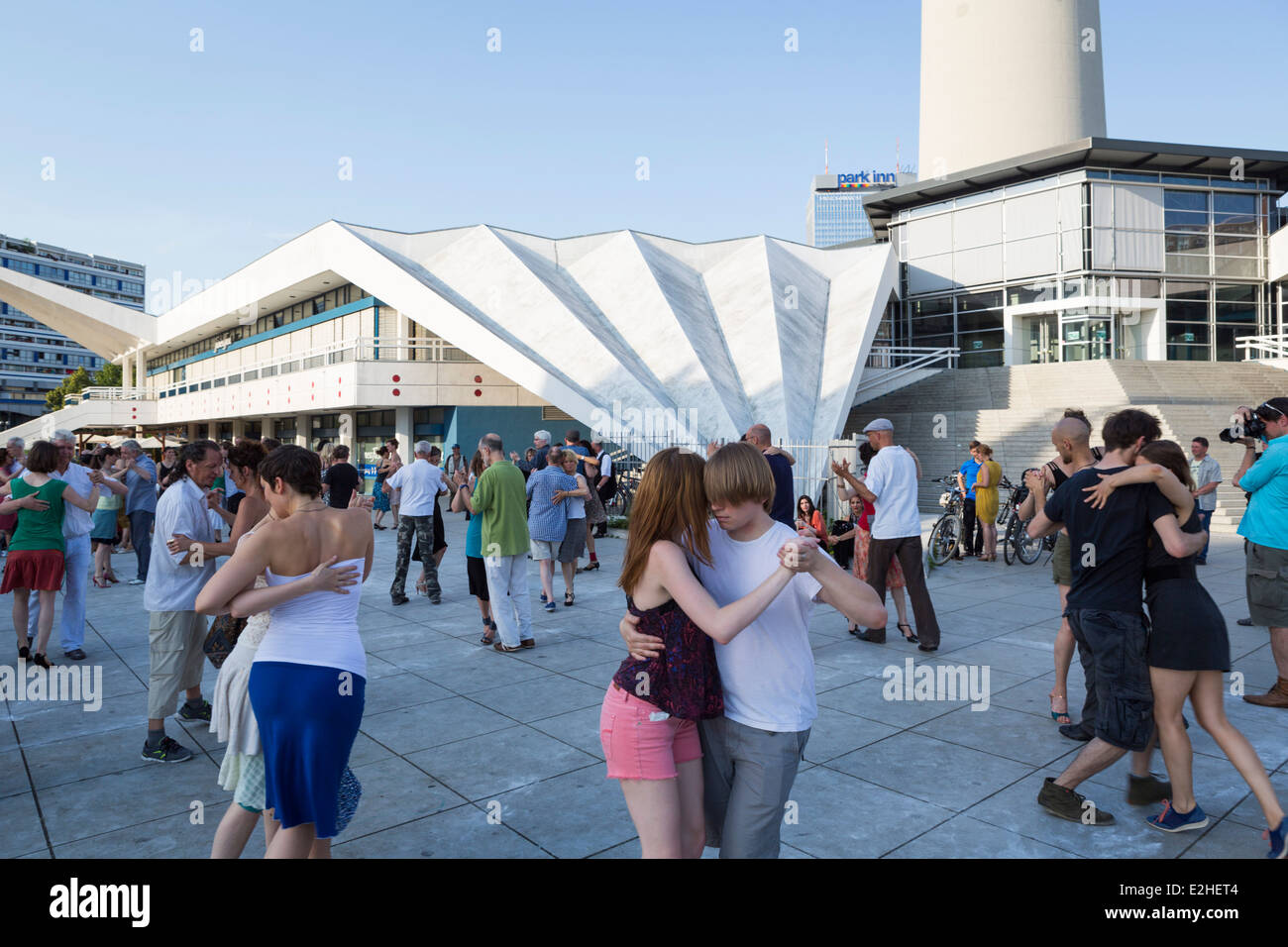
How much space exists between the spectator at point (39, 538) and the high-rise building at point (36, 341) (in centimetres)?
11447

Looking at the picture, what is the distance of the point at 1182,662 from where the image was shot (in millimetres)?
3486

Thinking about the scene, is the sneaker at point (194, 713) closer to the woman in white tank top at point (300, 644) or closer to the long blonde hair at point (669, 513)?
the woman in white tank top at point (300, 644)

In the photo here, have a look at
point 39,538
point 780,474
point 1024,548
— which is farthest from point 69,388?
point 780,474

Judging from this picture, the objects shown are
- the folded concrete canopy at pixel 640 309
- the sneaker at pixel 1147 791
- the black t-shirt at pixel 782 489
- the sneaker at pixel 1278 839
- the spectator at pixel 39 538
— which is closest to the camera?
the sneaker at pixel 1278 839

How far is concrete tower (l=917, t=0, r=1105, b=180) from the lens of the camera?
129 ft

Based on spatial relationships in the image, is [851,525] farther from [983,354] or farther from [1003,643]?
[983,354]

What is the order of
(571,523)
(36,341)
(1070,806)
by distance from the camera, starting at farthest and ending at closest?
1. (36,341)
2. (571,523)
3. (1070,806)

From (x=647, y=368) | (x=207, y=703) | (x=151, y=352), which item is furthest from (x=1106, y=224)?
(x=151, y=352)

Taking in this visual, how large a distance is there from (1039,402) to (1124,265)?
28.4 feet

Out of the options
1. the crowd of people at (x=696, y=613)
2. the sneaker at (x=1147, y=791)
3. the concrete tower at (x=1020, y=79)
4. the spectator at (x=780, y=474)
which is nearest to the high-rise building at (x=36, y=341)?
the concrete tower at (x=1020, y=79)

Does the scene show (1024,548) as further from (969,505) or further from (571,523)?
(571,523)

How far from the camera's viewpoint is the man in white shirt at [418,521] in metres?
8.98

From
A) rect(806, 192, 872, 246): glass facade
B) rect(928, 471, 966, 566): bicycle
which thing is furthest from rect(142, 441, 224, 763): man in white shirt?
rect(806, 192, 872, 246): glass facade

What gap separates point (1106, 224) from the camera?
29.2 m
